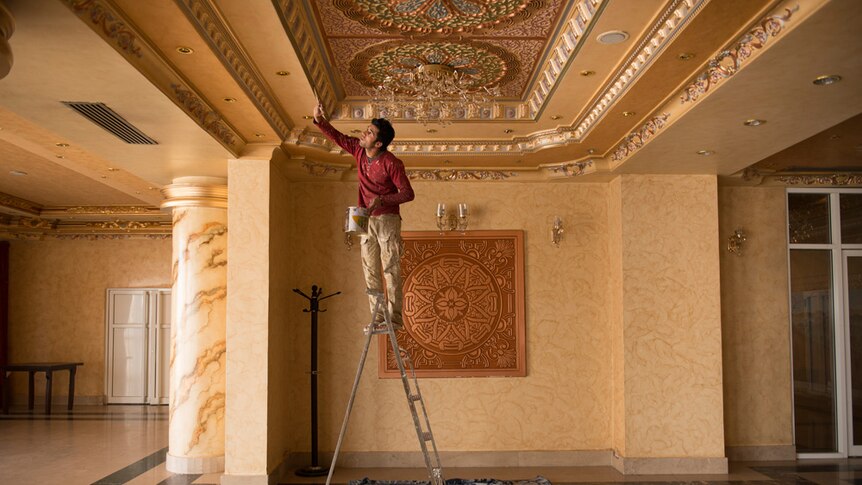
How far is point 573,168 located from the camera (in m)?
7.04

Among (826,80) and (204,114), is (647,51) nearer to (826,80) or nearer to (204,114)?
(826,80)

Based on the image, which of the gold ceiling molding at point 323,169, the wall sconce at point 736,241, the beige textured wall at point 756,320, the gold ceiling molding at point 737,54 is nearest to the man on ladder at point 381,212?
the gold ceiling molding at point 737,54

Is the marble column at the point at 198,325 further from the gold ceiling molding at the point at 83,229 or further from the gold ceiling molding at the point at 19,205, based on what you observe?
the gold ceiling molding at the point at 83,229

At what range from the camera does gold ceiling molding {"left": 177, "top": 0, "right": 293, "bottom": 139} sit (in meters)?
3.59

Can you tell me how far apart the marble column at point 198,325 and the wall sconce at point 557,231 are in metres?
3.32

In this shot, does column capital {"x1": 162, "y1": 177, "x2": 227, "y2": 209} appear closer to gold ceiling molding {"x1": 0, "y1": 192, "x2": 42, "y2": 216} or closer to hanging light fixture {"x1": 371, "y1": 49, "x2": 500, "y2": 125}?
hanging light fixture {"x1": 371, "y1": 49, "x2": 500, "y2": 125}

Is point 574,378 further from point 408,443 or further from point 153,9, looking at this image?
point 153,9

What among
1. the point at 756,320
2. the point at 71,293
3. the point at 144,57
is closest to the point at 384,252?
the point at 144,57

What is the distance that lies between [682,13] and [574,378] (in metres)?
4.38

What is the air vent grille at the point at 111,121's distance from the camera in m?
4.46

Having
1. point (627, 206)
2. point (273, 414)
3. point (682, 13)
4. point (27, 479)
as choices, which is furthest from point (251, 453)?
point (682, 13)

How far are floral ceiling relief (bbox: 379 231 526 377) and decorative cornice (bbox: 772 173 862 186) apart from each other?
2946mm

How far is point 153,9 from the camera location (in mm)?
3414

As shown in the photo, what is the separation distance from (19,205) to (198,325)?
16.5 ft
